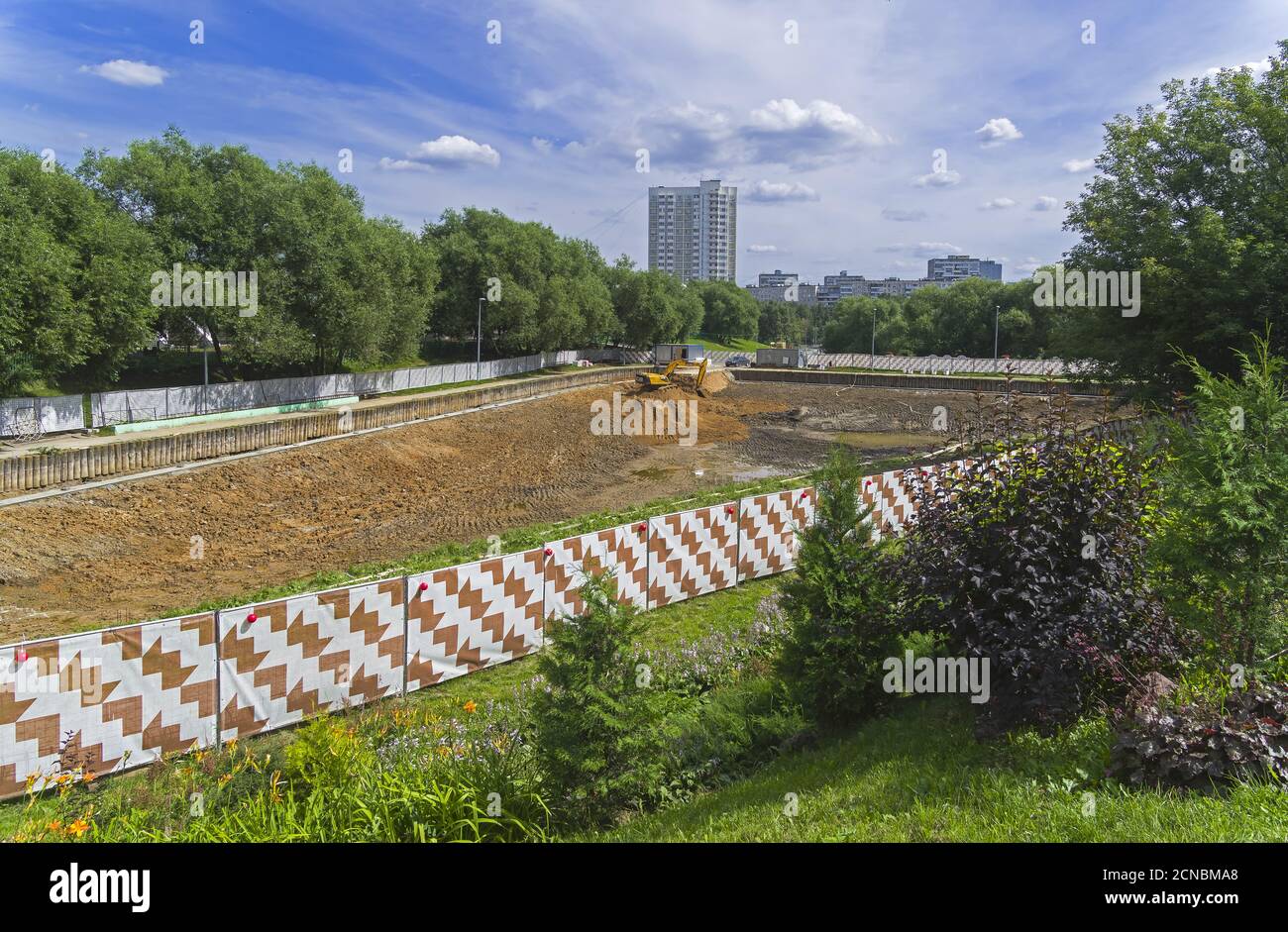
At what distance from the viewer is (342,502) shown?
94.9 feet

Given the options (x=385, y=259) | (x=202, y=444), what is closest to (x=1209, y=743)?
(x=202, y=444)

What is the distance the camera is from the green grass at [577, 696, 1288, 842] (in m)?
5.12

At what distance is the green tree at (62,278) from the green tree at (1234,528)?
1251 inches

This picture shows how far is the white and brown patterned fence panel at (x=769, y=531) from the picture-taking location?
16781mm

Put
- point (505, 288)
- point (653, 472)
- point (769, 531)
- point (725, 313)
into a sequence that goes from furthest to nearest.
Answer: point (725, 313)
point (505, 288)
point (653, 472)
point (769, 531)

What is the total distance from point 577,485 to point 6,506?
724 inches

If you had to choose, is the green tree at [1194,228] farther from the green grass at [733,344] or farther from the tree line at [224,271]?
the green grass at [733,344]

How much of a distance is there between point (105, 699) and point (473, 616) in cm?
484

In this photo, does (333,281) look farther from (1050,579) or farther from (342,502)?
(1050,579)

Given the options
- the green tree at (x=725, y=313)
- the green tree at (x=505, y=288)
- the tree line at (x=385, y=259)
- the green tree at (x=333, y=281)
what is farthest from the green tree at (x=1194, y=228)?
the green tree at (x=725, y=313)

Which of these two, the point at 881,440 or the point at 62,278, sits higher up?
the point at 62,278

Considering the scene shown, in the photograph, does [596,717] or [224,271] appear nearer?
[596,717]

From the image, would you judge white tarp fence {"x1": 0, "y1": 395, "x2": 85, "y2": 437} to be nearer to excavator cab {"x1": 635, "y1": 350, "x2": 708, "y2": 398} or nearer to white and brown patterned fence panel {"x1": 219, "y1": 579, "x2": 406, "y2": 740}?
white and brown patterned fence panel {"x1": 219, "y1": 579, "x2": 406, "y2": 740}

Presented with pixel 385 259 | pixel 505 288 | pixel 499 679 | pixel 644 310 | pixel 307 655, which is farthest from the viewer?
pixel 644 310
